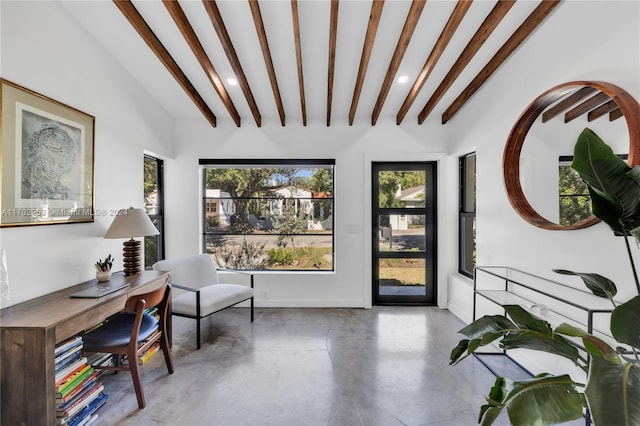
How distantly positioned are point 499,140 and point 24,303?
4158 millimetres

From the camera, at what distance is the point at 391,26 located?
7.68 ft

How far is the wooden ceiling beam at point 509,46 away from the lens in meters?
2.08

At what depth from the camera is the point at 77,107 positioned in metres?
2.36

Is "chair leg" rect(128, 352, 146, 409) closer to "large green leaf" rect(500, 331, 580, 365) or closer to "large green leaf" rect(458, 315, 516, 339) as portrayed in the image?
"large green leaf" rect(458, 315, 516, 339)

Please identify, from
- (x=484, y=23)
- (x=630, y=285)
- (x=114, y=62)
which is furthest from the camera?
(x=114, y=62)

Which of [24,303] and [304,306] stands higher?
[24,303]

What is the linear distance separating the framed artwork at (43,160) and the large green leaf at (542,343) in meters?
2.92

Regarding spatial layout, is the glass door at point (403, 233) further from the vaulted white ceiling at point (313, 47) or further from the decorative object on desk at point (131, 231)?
the decorative object on desk at point (131, 231)

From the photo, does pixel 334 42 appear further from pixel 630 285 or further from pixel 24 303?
pixel 24 303

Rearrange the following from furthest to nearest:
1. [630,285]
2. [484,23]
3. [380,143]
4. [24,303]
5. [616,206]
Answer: [380,143] → [484,23] → [24,303] → [630,285] → [616,206]

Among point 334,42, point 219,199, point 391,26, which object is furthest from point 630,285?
point 219,199

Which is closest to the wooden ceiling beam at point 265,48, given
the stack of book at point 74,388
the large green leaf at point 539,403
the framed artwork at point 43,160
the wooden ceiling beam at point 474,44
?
the framed artwork at point 43,160

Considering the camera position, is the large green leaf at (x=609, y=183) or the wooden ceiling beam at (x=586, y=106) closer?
the large green leaf at (x=609, y=183)

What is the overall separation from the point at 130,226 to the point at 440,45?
3222 millimetres
